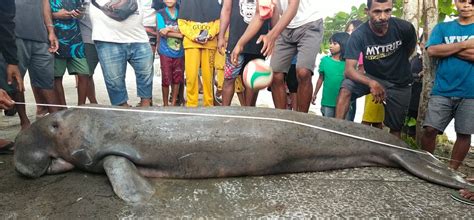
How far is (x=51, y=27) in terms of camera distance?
5.42 m

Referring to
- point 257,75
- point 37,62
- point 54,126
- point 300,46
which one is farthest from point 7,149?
point 300,46

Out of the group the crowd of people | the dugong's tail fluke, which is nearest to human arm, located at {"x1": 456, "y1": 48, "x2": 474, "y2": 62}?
the crowd of people

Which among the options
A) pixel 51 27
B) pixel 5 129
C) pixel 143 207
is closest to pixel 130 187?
pixel 143 207

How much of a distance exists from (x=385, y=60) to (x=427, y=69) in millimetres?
629

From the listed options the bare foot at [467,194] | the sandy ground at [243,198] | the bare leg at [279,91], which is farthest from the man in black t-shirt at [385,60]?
the bare foot at [467,194]

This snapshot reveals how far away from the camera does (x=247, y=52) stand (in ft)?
16.4

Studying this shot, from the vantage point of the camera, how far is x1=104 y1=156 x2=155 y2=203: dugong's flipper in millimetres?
2514

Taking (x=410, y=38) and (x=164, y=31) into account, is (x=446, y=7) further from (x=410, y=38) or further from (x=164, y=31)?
(x=164, y=31)

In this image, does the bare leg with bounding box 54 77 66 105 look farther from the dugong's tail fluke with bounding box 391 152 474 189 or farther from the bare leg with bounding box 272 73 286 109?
the dugong's tail fluke with bounding box 391 152 474 189

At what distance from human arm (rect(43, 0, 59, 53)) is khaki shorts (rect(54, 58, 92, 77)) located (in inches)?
12.3

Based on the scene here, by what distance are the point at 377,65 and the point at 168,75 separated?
10.7ft

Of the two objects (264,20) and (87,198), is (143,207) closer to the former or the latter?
(87,198)

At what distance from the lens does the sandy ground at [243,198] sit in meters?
2.41

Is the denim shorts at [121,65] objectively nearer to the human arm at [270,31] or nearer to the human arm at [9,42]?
the human arm at [9,42]
